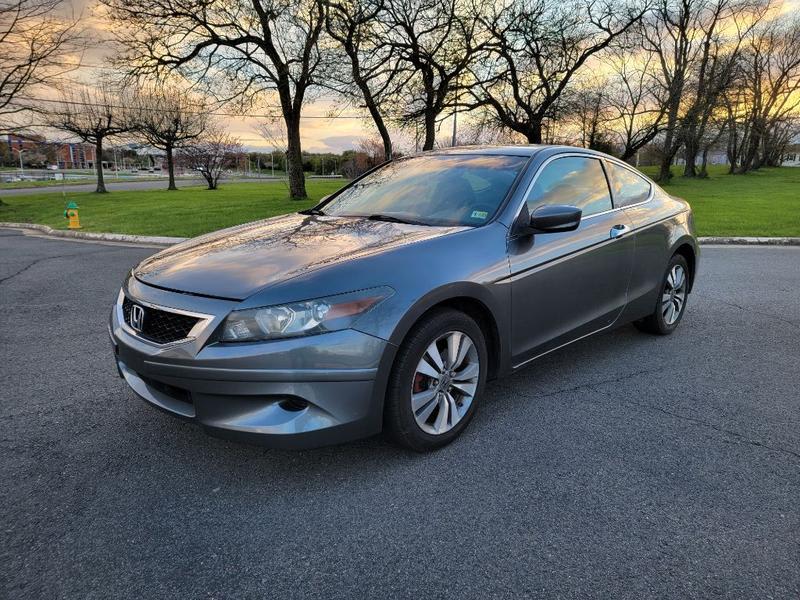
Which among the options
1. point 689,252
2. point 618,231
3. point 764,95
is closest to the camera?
point 618,231

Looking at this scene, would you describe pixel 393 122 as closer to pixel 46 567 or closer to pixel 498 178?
pixel 498 178

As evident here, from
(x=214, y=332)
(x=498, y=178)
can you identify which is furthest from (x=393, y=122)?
(x=214, y=332)

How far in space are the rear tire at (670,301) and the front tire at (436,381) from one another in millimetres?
2409

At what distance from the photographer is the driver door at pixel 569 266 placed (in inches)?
130

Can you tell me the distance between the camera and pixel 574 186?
3.93m

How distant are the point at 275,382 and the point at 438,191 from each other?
1902 millimetres

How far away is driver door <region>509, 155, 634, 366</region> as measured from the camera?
3314mm

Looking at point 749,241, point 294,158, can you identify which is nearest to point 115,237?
point 294,158

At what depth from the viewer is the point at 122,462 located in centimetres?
284

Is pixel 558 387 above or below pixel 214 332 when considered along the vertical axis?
below

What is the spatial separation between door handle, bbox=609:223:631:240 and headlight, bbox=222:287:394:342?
7.83 ft

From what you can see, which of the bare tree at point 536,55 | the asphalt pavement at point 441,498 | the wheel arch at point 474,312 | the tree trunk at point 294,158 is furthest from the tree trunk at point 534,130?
A: the wheel arch at point 474,312

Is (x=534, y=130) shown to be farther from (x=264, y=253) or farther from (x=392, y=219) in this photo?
(x=264, y=253)

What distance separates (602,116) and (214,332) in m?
33.9
